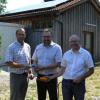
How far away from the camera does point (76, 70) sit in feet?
21.2

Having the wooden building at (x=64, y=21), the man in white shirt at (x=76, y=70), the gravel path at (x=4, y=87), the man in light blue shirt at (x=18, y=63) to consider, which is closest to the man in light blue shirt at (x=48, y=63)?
the man in light blue shirt at (x=18, y=63)

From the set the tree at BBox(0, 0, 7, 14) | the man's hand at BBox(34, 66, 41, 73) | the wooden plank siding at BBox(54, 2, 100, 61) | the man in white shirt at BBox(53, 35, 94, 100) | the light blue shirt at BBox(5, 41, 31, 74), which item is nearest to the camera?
the man in white shirt at BBox(53, 35, 94, 100)

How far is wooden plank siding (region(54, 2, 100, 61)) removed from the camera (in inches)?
827

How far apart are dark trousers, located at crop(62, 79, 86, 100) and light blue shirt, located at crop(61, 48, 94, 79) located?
0.13 metres

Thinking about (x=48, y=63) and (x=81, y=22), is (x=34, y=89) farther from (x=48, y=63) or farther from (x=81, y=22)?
(x=81, y=22)

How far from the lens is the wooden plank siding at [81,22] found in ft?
68.9

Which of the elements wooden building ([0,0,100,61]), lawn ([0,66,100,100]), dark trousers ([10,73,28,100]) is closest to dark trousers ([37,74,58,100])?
dark trousers ([10,73,28,100])

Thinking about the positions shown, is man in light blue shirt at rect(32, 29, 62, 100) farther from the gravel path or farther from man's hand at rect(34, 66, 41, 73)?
the gravel path

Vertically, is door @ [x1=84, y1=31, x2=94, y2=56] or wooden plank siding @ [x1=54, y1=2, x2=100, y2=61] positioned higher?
wooden plank siding @ [x1=54, y1=2, x2=100, y2=61]

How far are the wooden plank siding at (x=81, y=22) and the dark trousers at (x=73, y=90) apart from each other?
13.7 meters

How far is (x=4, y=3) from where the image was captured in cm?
4900

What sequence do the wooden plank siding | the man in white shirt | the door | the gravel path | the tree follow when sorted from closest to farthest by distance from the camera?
the man in white shirt < the gravel path < the wooden plank siding < the door < the tree

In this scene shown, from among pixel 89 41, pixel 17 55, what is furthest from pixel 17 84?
pixel 89 41

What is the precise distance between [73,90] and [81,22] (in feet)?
54.4
